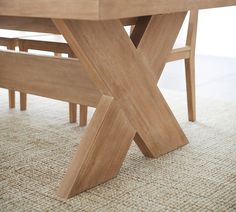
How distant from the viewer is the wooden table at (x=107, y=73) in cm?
154

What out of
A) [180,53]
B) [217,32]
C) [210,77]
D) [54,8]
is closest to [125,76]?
[54,8]

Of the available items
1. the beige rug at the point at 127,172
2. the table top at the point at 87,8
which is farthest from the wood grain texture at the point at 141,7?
the beige rug at the point at 127,172

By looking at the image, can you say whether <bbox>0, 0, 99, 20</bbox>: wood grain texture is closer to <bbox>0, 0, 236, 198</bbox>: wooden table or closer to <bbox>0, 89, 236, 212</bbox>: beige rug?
<bbox>0, 0, 236, 198</bbox>: wooden table

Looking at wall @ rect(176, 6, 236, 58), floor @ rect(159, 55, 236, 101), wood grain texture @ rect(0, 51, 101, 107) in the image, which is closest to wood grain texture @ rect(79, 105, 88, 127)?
wood grain texture @ rect(0, 51, 101, 107)

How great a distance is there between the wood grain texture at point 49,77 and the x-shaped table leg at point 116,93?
7.9 inches

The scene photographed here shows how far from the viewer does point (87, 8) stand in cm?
138

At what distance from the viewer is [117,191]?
1764mm

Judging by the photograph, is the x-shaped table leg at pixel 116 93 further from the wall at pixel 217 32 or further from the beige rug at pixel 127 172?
the wall at pixel 217 32

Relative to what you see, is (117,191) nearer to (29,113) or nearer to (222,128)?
(222,128)

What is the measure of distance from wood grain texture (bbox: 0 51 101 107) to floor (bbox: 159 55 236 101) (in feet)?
5.40

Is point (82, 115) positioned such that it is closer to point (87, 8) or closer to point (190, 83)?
point (190, 83)

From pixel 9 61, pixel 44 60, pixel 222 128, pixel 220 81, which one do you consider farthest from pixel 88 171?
pixel 220 81

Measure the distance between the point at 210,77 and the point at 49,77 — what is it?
→ 246 cm

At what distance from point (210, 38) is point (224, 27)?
0.70ft
